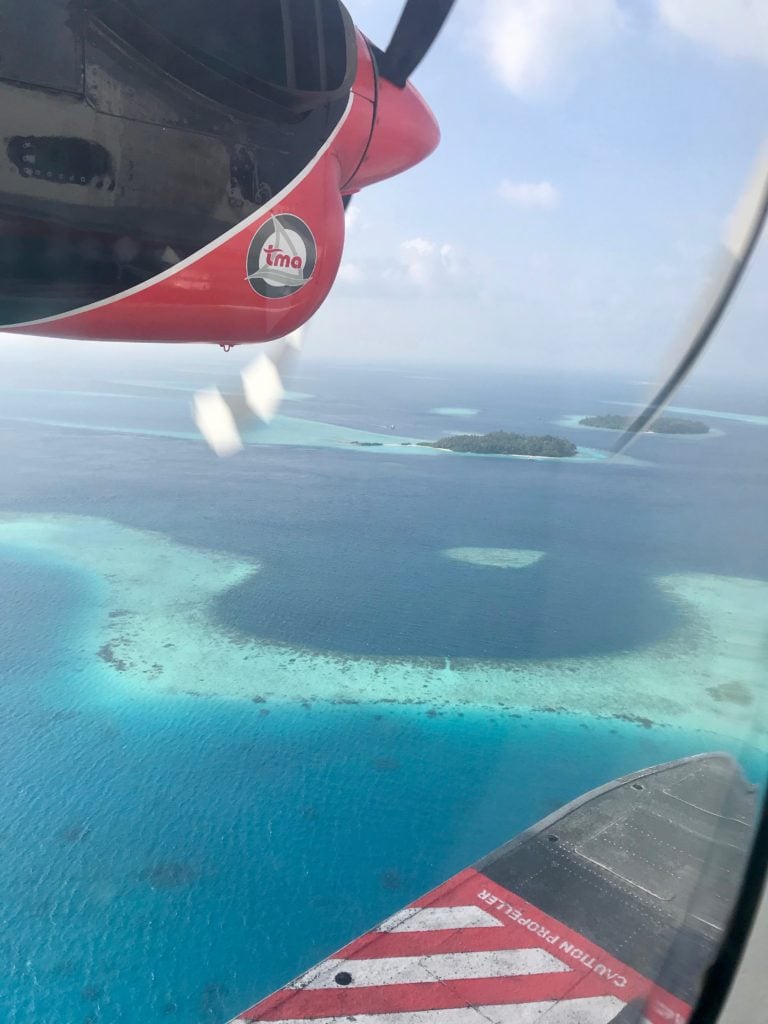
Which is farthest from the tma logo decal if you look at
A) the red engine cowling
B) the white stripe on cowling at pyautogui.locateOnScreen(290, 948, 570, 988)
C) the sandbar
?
the sandbar

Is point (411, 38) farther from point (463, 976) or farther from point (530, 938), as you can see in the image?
point (530, 938)

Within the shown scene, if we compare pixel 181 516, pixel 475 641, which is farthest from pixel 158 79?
pixel 181 516

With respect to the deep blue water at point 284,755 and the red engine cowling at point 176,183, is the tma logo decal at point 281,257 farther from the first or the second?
the deep blue water at point 284,755

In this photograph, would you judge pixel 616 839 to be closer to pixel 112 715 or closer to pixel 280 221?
pixel 112 715

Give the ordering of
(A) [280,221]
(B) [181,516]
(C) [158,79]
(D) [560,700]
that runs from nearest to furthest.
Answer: (C) [158,79] < (A) [280,221] < (D) [560,700] < (B) [181,516]

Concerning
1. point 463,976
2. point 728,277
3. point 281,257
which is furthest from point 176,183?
point 463,976

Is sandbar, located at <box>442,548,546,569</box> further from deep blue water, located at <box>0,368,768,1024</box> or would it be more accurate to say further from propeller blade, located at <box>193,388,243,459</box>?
propeller blade, located at <box>193,388,243,459</box>

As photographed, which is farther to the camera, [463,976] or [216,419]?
[463,976]
